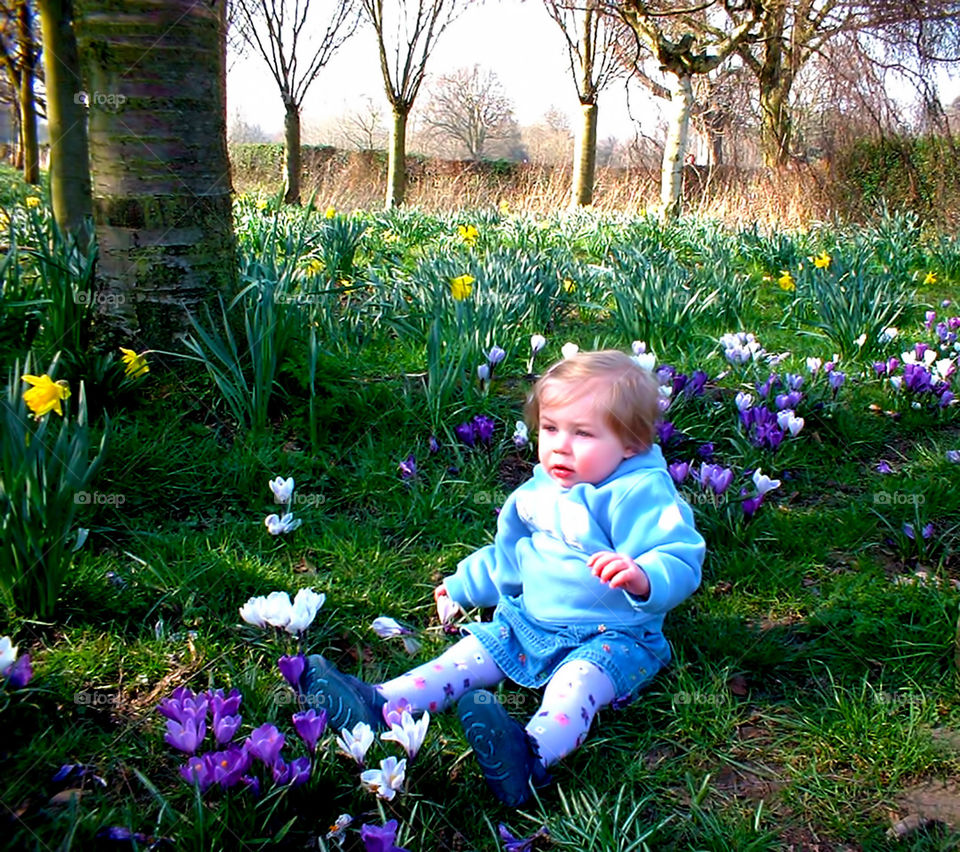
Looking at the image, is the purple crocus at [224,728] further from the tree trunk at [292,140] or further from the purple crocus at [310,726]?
the tree trunk at [292,140]

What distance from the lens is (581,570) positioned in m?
1.89

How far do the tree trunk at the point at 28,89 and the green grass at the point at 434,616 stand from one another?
5.93 metres

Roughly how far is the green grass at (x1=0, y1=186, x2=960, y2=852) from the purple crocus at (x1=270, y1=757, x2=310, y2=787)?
0.15 feet

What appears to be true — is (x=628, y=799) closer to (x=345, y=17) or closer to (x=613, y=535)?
(x=613, y=535)

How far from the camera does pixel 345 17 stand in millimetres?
13938

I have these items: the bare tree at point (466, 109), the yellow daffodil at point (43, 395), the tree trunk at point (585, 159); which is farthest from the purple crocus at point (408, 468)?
the bare tree at point (466, 109)

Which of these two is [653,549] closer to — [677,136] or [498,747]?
[498,747]

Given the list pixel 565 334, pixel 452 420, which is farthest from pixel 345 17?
pixel 452 420

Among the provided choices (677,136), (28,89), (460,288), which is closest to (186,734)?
(460,288)

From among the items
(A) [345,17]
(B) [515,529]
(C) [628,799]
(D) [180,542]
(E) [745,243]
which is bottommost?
(C) [628,799]

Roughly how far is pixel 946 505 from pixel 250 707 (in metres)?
2.17

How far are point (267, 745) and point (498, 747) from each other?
40 centimetres

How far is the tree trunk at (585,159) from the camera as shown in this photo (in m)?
12.4

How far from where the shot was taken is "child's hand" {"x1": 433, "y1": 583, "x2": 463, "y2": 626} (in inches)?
82.3
